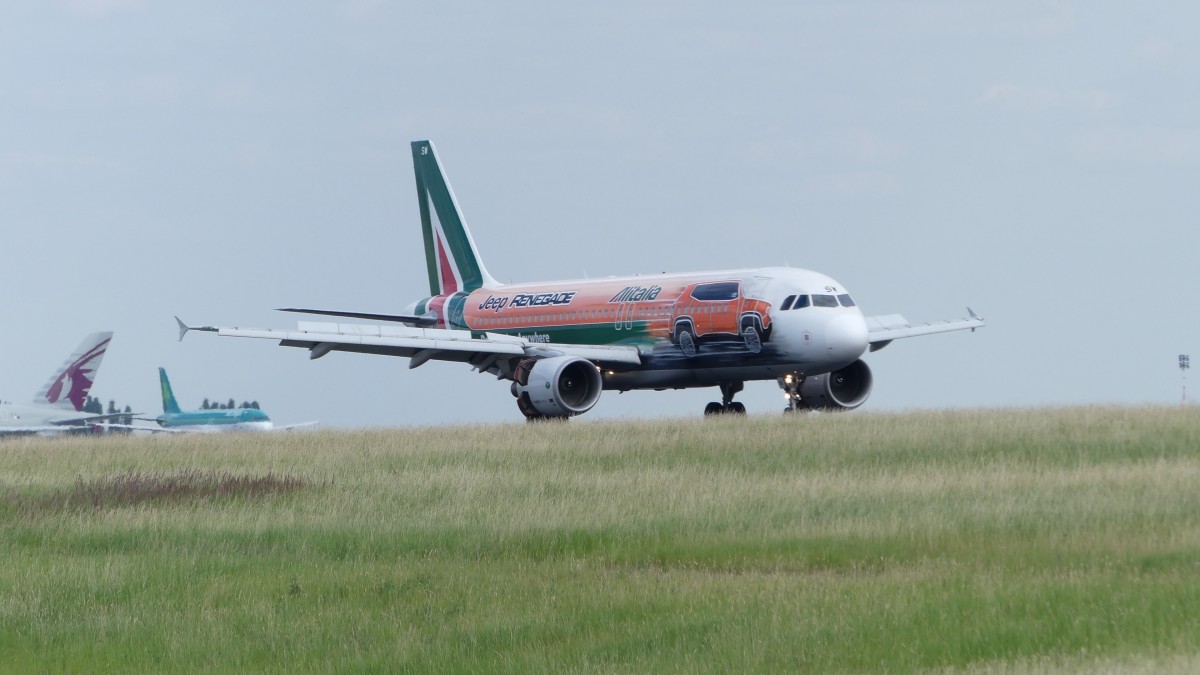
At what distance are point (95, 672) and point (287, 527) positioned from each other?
6.48 m

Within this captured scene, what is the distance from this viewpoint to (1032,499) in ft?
60.5

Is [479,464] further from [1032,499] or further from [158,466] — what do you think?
[1032,499]

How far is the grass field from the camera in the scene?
41.6 ft

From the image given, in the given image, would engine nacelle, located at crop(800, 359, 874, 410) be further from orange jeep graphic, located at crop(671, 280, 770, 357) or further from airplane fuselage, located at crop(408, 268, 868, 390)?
orange jeep graphic, located at crop(671, 280, 770, 357)

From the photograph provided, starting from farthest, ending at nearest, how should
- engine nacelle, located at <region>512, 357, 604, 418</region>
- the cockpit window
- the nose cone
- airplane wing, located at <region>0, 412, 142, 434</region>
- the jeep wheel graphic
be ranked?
1. airplane wing, located at <region>0, 412, 142, 434</region>
2. the cockpit window
3. engine nacelle, located at <region>512, 357, 604, 418</region>
4. the jeep wheel graphic
5. the nose cone

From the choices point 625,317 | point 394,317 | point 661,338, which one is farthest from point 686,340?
point 394,317

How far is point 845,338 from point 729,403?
513cm

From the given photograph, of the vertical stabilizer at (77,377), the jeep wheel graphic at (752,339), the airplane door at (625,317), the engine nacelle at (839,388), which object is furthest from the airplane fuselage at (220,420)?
the jeep wheel graphic at (752,339)

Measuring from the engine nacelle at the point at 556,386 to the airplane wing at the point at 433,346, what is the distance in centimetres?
62

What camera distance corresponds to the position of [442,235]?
49.5m

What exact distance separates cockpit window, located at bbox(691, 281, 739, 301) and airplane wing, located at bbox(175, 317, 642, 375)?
7.37 ft

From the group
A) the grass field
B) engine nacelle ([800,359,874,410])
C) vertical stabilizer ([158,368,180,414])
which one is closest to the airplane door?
engine nacelle ([800,359,874,410])

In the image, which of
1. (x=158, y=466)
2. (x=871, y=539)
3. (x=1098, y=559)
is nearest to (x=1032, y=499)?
(x=871, y=539)

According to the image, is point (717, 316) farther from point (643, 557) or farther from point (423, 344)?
point (643, 557)
